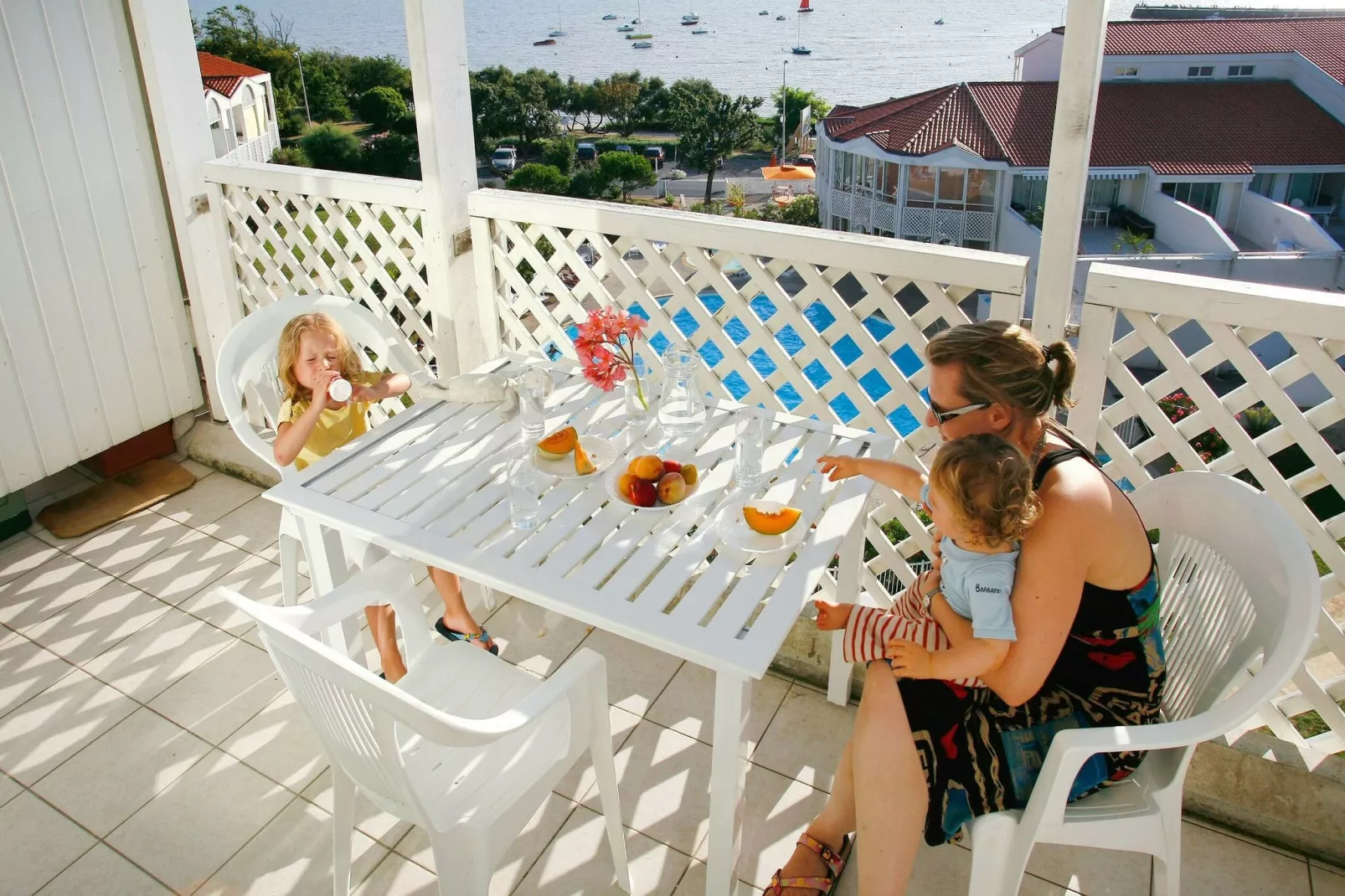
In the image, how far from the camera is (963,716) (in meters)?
1.40

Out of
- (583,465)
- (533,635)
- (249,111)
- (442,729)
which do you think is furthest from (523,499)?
(249,111)

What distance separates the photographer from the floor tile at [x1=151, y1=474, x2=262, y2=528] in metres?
2.85

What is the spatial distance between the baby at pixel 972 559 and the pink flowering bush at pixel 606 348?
689 mm

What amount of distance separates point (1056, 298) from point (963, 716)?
0.83 metres

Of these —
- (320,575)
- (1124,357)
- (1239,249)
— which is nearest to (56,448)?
(320,575)

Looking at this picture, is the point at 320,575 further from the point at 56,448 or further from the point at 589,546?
the point at 56,448

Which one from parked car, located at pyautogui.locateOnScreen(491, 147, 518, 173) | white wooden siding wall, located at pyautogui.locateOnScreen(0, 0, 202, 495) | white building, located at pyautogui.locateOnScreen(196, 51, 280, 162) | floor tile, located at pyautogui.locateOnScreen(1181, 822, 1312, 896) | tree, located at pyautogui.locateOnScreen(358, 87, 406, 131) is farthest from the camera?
parked car, located at pyautogui.locateOnScreen(491, 147, 518, 173)

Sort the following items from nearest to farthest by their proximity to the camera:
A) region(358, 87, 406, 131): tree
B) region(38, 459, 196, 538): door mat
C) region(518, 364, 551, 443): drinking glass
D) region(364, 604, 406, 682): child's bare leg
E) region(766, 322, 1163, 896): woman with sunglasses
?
region(766, 322, 1163, 896): woman with sunglasses → region(518, 364, 551, 443): drinking glass → region(364, 604, 406, 682): child's bare leg → region(38, 459, 196, 538): door mat → region(358, 87, 406, 131): tree

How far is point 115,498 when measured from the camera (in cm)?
288

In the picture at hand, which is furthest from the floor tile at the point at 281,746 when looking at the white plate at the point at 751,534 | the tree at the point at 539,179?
the tree at the point at 539,179

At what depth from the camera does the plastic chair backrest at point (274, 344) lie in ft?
6.96

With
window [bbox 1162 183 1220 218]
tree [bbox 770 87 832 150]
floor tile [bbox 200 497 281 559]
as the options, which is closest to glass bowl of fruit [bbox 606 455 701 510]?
floor tile [bbox 200 497 281 559]

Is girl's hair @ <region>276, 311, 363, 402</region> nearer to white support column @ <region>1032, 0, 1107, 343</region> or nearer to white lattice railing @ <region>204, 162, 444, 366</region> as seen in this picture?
white lattice railing @ <region>204, 162, 444, 366</region>

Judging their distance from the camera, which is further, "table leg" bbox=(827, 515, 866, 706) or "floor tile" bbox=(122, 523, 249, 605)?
"floor tile" bbox=(122, 523, 249, 605)
